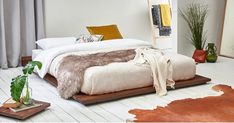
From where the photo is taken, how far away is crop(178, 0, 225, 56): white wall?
21.6 feet

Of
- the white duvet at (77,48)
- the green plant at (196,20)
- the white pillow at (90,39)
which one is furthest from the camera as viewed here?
the green plant at (196,20)

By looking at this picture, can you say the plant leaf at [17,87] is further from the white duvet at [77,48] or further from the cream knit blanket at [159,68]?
the cream knit blanket at [159,68]

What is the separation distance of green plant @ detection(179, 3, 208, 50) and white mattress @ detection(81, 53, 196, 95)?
6.49 ft

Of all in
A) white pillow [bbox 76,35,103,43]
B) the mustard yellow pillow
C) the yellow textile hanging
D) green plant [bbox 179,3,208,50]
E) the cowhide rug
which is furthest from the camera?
the yellow textile hanging

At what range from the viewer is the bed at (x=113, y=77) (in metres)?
3.89

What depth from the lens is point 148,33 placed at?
7.20 metres

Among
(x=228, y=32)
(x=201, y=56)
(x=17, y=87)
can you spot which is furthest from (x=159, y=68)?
(x=228, y=32)

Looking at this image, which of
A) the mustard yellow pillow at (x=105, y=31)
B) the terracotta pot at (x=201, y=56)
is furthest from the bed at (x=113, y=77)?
the terracotta pot at (x=201, y=56)

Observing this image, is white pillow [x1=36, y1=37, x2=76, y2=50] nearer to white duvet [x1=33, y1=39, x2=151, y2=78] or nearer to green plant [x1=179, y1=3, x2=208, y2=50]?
white duvet [x1=33, y1=39, x2=151, y2=78]

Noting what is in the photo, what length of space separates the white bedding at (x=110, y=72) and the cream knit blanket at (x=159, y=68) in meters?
0.07

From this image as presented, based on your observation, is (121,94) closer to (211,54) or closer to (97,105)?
(97,105)

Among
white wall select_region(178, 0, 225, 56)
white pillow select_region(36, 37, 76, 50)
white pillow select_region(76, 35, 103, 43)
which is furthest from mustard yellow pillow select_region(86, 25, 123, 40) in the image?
white wall select_region(178, 0, 225, 56)

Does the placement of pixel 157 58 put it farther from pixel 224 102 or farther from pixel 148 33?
pixel 148 33

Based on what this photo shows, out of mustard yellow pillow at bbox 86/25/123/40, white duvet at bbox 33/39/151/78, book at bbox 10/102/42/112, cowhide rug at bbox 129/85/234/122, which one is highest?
mustard yellow pillow at bbox 86/25/123/40
